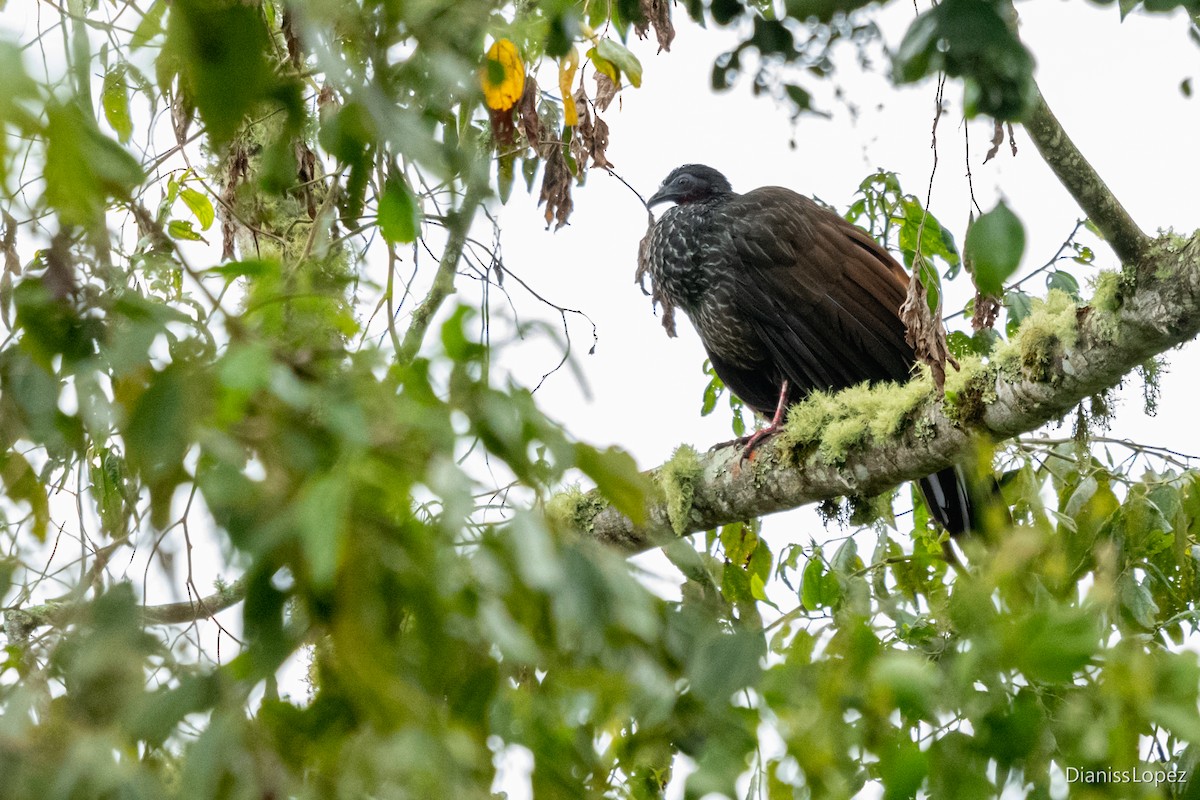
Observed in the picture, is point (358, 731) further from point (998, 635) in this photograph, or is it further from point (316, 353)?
point (998, 635)

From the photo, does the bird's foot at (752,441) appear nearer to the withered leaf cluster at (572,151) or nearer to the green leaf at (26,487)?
the withered leaf cluster at (572,151)

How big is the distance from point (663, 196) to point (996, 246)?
3409mm

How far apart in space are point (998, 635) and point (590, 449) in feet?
1.43

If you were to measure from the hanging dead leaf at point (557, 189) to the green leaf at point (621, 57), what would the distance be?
0.35 meters

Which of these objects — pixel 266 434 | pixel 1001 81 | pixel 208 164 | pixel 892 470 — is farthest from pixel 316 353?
pixel 208 164

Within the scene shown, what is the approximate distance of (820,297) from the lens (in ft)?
11.7

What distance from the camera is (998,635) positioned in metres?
0.96

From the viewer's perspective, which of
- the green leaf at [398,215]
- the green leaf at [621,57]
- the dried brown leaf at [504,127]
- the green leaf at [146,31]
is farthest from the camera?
the green leaf at [621,57]

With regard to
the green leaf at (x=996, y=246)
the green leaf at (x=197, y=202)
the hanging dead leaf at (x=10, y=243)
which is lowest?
the green leaf at (x=996, y=246)

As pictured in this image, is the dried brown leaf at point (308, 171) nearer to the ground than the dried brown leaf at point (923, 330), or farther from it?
farther from it

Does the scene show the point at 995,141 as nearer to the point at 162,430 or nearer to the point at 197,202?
the point at 162,430

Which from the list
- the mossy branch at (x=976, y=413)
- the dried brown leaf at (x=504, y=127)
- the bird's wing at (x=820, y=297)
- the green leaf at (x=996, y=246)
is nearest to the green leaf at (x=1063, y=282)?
the mossy branch at (x=976, y=413)

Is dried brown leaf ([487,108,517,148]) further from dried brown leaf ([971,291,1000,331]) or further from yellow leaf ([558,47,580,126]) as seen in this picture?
dried brown leaf ([971,291,1000,331])

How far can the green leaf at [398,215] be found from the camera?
84 cm
